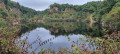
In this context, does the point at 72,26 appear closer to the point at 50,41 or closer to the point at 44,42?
the point at 50,41

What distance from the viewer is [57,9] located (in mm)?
131750

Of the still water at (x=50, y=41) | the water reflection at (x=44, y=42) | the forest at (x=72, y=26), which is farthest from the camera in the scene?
the water reflection at (x=44, y=42)

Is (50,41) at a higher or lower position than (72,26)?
higher

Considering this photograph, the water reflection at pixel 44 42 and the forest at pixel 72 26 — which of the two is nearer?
the forest at pixel 72 26

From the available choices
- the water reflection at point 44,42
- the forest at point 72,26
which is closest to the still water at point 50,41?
the water reflection at point 44,42

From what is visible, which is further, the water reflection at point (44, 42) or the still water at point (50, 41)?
the water reflection at point (44, 42)

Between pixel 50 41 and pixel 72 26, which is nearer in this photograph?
pixel 50 41

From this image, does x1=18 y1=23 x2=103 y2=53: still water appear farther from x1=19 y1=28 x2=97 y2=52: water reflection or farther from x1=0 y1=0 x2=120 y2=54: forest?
x1=0 y1=0 x2=120 y2=54: forest

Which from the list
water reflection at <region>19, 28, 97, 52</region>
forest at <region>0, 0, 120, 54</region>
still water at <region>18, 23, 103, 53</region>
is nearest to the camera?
forest at <region>0, 0, 120, 54</region>

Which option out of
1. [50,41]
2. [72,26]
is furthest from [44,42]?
[72,26]

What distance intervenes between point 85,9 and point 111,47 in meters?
111

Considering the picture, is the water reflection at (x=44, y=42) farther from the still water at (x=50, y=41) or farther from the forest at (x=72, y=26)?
the forest at (x=72, y=26)

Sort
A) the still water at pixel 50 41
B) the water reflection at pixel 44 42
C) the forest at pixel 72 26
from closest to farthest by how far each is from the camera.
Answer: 1. the forest at pixel 72 26
2. the still water at pixel 50 41
3. the water reflection at pixel 44 42

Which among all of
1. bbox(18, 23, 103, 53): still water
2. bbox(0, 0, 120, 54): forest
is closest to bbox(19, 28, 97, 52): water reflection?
bbox(18, 23, 103, 53): still water
